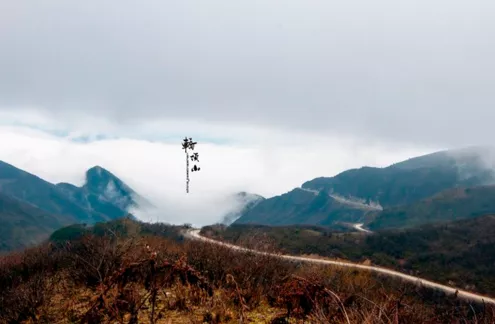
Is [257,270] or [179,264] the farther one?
[257,270]

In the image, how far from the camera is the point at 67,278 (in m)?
11.1

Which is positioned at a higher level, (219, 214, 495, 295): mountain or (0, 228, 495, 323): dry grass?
(0, 228, 495, 323): dry grass

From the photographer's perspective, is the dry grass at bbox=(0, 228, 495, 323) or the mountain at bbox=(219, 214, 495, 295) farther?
the mountain at bbox=(219, 214, 495, 295)

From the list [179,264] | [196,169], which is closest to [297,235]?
[196,169]

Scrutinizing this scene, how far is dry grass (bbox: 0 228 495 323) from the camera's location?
239 inches

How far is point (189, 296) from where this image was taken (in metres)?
8.96

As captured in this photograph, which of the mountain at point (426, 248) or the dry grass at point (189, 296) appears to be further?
the mountain at point (426, 248)

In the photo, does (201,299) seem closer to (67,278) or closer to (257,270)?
(257,270)

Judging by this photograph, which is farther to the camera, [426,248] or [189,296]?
[426,248]

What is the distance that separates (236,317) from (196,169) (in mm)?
15279

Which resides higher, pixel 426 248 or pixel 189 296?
pixel 189 296

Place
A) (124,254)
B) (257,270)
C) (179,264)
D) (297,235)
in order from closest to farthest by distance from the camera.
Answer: (179,264), (124,254), (257,270), (297,235)

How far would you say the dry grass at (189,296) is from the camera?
6059 mm

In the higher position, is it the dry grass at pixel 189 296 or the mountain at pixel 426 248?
the dry grass at pixel 189 296
